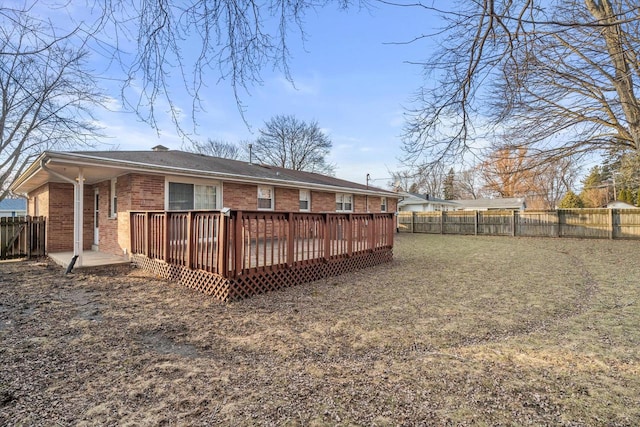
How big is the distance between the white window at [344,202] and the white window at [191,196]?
7115 millimetres

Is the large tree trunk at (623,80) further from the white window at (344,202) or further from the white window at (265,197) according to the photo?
the white window at (344,202)

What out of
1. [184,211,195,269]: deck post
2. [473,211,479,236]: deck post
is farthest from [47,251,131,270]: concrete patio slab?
[473,211,479,236]: deck post

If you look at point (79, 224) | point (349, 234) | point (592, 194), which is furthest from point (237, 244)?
point (592, 194)

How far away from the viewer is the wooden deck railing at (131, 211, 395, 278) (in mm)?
5273

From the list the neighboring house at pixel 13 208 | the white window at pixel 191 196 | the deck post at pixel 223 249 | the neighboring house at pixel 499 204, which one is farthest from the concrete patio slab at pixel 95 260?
the neighboring house at pixel 499 204

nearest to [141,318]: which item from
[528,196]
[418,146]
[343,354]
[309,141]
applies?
[343,354]

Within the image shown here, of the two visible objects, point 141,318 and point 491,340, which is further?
point 141,318

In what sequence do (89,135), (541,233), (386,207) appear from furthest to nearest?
(386,207)
(541,233)
(89,135)

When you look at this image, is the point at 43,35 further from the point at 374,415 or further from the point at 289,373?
the point at 374,415

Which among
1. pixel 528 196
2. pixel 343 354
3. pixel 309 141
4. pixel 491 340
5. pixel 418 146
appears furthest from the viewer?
pixel 528 196

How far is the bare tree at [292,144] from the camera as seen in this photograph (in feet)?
95.4

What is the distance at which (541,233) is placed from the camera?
17297 millimetres

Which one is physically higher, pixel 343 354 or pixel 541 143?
pixel 541 143

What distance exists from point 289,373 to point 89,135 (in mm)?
6130
